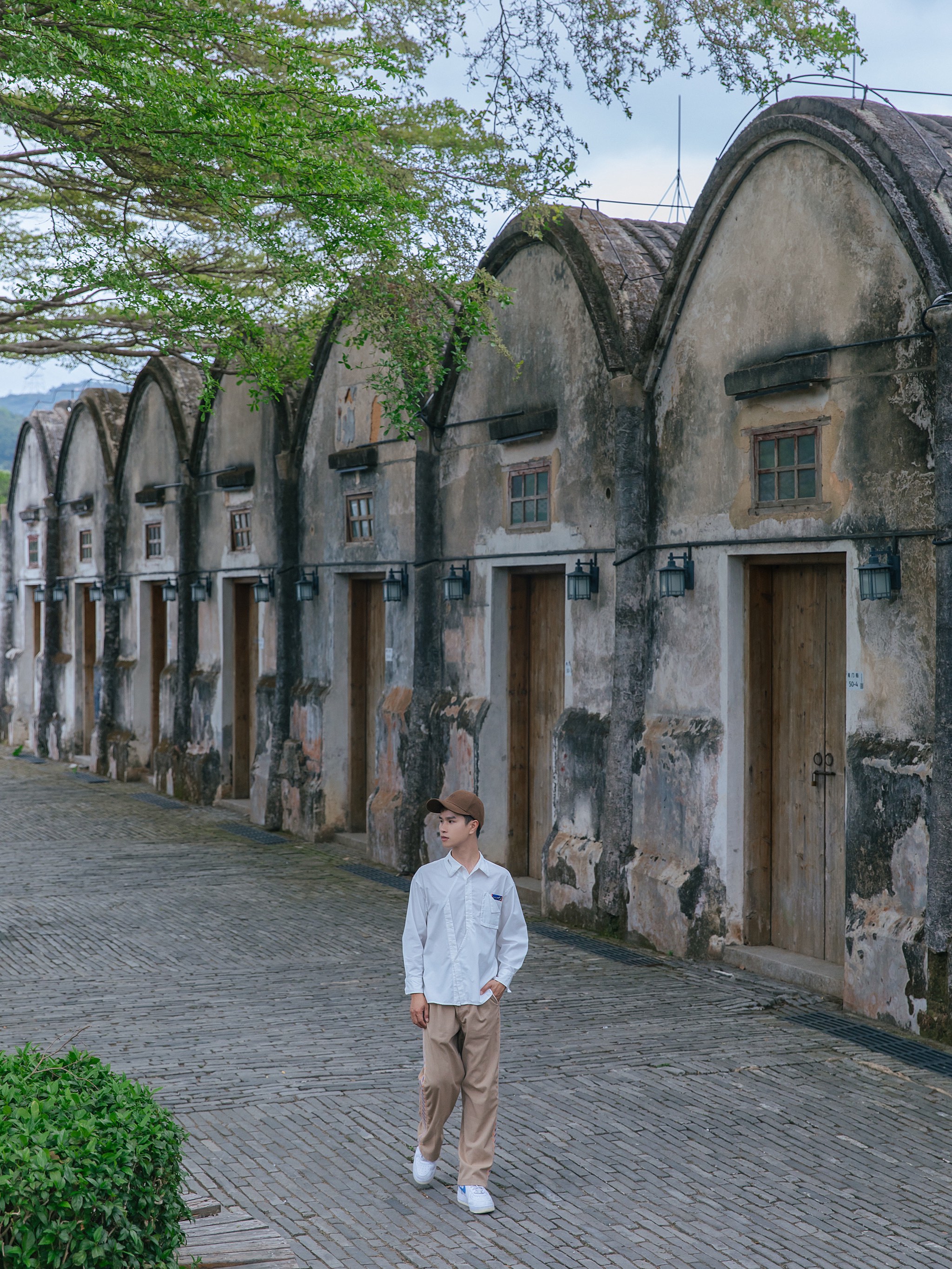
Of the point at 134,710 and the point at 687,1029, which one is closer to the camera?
the point at 687,1029

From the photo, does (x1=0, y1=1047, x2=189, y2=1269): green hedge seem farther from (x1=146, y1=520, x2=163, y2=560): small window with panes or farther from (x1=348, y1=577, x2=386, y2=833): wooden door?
(x1=146, y1=520, x2=163, y2=560): small window with panes

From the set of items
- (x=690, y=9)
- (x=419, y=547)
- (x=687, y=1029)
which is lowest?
(x=687, y=1029)

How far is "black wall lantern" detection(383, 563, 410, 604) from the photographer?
43.7ft

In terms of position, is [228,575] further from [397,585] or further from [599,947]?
[599,947]

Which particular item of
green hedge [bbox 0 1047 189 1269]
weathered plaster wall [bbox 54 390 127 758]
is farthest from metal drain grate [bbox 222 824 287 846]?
green hedge [bbox 0 1047 189 1269]

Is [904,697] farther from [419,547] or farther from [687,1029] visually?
[419,547]

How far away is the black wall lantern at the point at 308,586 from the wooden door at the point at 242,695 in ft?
7.08

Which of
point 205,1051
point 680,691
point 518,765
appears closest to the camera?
point 205,1051

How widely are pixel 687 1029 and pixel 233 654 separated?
10737 millimetres

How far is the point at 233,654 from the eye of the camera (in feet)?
57.3

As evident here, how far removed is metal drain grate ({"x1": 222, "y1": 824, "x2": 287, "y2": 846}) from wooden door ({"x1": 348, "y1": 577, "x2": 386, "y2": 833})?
80 cm

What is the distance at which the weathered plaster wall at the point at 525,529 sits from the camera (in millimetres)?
10672

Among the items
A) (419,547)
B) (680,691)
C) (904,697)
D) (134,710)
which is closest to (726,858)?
(680,691)

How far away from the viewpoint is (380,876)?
1284 cm
